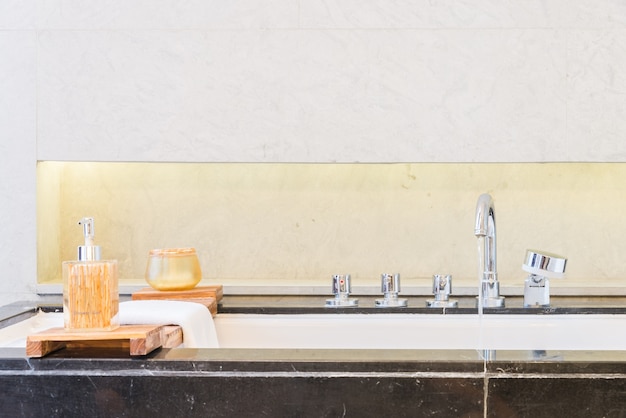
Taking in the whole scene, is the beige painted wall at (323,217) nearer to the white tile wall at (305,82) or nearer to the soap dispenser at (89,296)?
the white tile wall at (305,82)

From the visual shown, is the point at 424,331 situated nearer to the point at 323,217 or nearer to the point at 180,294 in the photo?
the point at 180,294

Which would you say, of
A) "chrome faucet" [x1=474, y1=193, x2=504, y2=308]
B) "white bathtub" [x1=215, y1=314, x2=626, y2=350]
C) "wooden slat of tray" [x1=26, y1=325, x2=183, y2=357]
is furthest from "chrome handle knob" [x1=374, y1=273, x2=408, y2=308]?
"wooden slat of tray" [x1=26, y1=325, x2=183, y2=357]

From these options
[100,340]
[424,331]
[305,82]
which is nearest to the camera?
[100,340]

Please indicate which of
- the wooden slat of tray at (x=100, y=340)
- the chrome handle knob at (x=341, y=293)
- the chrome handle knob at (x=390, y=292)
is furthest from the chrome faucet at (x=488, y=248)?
the wooden slat of tray at (x=100, y=340)

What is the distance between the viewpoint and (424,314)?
1.49m

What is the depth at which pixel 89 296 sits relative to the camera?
1073 mm

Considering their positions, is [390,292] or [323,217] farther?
[323,217]

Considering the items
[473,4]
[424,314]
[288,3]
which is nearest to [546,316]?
[424,314]

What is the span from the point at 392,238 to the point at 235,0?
0.74m

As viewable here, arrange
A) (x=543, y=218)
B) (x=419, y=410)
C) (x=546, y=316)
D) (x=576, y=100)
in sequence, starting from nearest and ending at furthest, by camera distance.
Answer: (x=419, y=410)
(x=546, y=316)
(x=576, y=100)
(x=543, y=218)

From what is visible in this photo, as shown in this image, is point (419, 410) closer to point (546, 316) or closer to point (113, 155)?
point (546, 316)

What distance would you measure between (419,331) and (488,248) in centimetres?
24

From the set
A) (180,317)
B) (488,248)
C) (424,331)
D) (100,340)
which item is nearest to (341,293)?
(424,331)

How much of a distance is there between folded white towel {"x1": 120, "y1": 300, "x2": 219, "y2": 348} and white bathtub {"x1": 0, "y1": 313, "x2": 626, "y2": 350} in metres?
0.14
